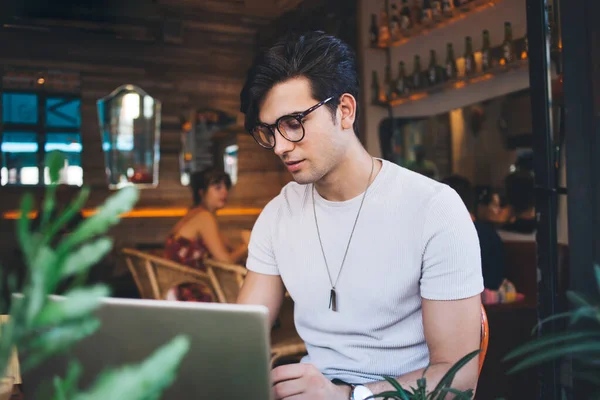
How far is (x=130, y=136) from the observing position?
23.2 feet

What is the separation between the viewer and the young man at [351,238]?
57.1 inches

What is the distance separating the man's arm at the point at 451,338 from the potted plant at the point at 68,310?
1068 millimetres

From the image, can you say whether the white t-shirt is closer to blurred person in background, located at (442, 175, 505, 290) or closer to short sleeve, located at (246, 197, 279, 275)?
short sleeve, located at (246, 197, 279, 275)

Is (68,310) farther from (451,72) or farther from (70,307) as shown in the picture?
(451,72)

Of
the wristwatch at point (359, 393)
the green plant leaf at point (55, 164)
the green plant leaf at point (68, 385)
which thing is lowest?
the wristwatch at point (359, 393)

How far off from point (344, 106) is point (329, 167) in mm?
165

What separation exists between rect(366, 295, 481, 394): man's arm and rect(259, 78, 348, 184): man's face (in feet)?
1.36

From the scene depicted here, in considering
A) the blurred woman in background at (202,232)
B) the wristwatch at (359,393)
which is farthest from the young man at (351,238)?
the blurred woman in background at (202,232)

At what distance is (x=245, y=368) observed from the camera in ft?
2.65

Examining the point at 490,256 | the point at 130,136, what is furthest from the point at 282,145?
the point at 130,136

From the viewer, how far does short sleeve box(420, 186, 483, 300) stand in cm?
141

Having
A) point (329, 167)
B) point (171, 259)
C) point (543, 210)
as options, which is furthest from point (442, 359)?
point (171, 259)

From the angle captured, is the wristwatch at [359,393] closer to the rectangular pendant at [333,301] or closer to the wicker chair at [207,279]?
the rectangular pendant at [333,301]

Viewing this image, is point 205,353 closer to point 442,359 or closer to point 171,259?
point 442,359
